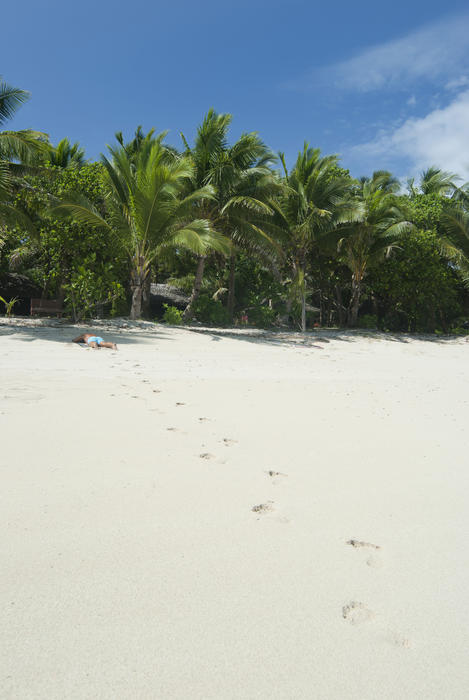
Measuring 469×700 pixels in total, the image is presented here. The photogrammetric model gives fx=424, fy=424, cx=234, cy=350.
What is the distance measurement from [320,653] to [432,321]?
21.8m

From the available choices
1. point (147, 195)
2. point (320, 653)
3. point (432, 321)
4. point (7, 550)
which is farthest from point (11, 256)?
point (432, 321)

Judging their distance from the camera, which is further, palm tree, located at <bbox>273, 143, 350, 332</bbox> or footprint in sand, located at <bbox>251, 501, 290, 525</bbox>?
palm tree, located at <bbox>273, 143, 350, 332</bbox>

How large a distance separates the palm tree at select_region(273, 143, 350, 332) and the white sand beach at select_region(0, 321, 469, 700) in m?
12.5

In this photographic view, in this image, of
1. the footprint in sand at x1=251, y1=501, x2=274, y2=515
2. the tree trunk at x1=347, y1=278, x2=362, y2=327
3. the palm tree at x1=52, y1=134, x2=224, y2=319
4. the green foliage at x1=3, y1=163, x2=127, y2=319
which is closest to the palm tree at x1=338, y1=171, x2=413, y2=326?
the tree trunk at x1=347, y1=278, x2=362, y2=327

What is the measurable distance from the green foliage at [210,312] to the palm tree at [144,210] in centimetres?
277

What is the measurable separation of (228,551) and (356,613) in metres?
0.56

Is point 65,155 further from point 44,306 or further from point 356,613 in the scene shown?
point 356,613

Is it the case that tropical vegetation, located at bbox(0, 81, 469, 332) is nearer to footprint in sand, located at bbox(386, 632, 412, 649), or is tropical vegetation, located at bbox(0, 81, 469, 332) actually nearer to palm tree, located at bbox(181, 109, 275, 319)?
palm tree, located at bbox(181, 109, 275, 319)

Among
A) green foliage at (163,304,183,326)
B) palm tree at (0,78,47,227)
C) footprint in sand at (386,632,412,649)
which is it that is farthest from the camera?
green foliage at (163,304,183,326)

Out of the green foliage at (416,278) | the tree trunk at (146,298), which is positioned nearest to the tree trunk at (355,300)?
the green foliage at (416,278)

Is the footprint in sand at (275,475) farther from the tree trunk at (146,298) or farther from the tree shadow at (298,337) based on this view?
the tree trunk at (146,298)

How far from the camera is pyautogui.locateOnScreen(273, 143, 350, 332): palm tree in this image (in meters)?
15.7

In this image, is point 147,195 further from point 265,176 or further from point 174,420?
point 174,420

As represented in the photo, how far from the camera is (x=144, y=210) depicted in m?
11.4
